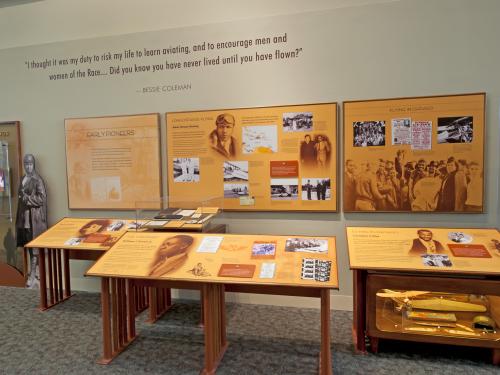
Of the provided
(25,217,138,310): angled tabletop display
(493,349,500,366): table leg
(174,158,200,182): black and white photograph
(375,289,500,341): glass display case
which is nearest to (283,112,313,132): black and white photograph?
(174,158,200,182): black and white photograph

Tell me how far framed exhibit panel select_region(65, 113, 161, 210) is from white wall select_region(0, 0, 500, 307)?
14 centimetres

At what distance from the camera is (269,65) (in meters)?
3.54

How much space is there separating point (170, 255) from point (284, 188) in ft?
4.57

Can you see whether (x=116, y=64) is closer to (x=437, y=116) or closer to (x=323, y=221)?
(x=323, y=221)

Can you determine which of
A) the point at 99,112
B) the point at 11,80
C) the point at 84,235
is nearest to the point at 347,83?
the point at 99,112

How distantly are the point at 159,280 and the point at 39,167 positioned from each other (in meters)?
2.70

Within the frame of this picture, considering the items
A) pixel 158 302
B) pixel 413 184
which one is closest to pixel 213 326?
pixel 158 302

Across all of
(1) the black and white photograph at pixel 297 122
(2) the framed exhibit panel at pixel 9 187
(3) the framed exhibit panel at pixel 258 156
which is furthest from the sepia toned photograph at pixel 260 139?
(2) the framed exhibit panel at pixel 9 187

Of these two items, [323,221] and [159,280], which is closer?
[159,280]

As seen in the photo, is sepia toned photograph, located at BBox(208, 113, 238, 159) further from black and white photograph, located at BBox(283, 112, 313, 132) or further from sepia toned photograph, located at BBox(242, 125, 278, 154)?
black and white photograph, located at BBox(283, 112, 313, 132)

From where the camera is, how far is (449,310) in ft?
9.18

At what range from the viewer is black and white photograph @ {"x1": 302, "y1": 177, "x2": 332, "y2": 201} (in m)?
3.45

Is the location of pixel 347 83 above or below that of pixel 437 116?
above

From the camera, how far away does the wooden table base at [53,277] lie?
12.0 feet
